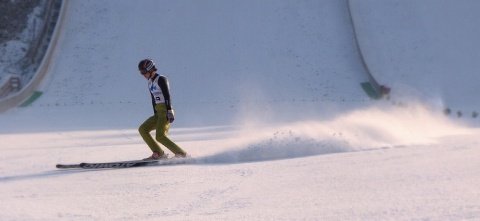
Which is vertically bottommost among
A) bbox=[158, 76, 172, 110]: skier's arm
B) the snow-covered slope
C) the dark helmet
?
the snow-covered slope

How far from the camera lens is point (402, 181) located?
6195 millimetres

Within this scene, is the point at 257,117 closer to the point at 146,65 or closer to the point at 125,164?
the point at 146,65

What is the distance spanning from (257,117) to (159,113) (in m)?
7.48

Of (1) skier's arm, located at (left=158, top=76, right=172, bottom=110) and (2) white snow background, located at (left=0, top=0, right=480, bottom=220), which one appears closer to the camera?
(2) white snow background, located at (left=0, top=0, right=480, bottom=220)

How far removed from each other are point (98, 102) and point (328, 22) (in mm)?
8418

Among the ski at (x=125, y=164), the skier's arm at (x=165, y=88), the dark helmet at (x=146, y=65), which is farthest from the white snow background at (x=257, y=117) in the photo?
the dark helmet at (x=146, y=65)

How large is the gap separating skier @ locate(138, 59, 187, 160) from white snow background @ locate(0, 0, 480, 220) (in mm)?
466

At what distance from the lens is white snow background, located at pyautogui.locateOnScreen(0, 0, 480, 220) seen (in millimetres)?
5965

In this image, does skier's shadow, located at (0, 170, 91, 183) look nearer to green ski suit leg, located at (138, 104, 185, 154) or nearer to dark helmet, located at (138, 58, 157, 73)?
green ski suit leg, located at (138, 104, 185, 154)

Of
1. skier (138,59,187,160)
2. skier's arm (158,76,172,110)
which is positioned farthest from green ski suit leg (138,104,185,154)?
skier's arm (158,76,172,110)

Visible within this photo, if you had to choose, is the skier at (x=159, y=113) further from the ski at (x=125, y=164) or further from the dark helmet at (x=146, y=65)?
the ski at (x=125, y=164)

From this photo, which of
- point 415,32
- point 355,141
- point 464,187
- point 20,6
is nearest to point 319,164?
point 355,141

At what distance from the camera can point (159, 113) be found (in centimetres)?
951

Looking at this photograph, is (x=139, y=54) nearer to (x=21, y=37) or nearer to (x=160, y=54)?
(x=160, y=54)
